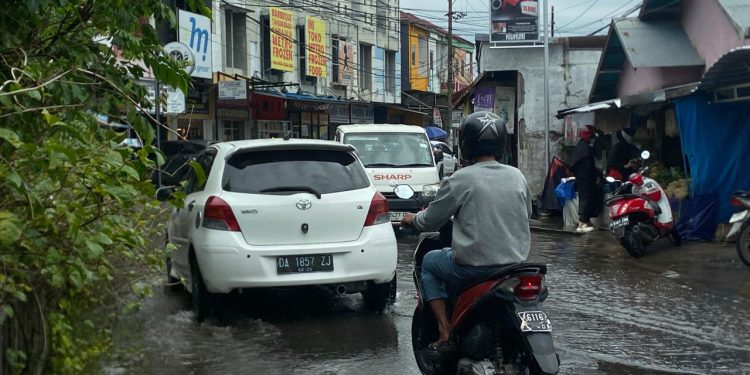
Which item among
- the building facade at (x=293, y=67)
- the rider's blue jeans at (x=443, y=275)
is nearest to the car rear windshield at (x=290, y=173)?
the rider's blue jeans at (x=443, y=275)

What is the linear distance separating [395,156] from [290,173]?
26.7 ft

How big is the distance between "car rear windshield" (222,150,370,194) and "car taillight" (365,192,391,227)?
0.70 ft

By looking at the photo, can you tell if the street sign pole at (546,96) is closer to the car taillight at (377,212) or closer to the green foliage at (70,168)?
the car taillight at (377,212)

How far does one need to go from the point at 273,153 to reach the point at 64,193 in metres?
3.28

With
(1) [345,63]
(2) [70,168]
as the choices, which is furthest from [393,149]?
(1) [345,63]

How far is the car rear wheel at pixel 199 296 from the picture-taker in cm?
799

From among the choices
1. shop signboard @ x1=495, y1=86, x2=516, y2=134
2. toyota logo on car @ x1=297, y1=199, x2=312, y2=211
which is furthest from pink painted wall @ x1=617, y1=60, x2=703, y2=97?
toyota logo on car @ x1=297, y1=199, x2=312, y2=211

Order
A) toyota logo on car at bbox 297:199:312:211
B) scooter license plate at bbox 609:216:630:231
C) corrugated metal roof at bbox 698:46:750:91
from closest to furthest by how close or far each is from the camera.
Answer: toyota logo on car at bbox 297:199:312:211, corrugated metal roof at bbox 698:46:750:91, scooter license plate at bbox 609:216:630:231

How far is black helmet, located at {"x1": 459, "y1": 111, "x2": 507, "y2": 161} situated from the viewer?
17.0 feet

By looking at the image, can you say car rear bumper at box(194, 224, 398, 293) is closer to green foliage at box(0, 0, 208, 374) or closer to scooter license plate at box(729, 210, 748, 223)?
green foliage at box(0, 0, 208, 374)

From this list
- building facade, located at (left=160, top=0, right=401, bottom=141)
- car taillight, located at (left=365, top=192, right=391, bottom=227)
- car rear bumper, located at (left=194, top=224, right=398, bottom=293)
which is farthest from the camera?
building facade, located at (left=160, top=0, right=401, bottom=141)

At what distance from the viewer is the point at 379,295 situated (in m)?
8.50

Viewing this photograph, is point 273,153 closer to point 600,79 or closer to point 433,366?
point 433,366

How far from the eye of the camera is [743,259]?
10914 millimetres
